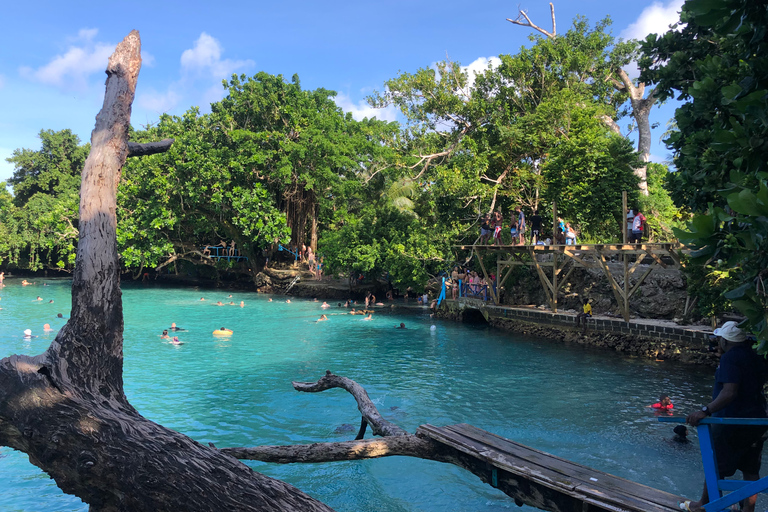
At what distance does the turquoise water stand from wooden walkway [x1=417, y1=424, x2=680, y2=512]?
271 centimetres

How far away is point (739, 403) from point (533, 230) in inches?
722

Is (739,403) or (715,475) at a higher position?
(739,403)

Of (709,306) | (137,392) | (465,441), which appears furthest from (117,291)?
(709,306)

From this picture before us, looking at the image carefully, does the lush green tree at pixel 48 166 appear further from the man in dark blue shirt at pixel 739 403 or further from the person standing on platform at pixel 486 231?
the man in dark blue shirt at pixel 739 403

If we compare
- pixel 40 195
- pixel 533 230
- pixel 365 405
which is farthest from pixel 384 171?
pixel 40 195

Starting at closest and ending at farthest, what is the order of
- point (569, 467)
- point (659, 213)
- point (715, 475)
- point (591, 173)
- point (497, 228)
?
point (715, 475)
point (569, 467)
point (591, 173)
point (497, 228)
point (659, 213)

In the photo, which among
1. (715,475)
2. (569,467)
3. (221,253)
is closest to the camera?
(715,475)

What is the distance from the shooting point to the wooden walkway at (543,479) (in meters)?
4.16

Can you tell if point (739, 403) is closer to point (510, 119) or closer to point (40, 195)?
point (510, 119)

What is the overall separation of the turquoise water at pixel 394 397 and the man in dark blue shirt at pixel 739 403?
3.65m

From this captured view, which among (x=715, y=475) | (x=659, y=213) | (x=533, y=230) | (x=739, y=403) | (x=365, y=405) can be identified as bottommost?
(x=365, y=405)

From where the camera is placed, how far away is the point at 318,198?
37094mm

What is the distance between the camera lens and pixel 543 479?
14.9 feet

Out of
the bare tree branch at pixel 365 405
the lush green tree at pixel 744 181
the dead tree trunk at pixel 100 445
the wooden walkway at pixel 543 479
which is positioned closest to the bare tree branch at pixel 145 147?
the dead tree trunk at pixel 100 445
